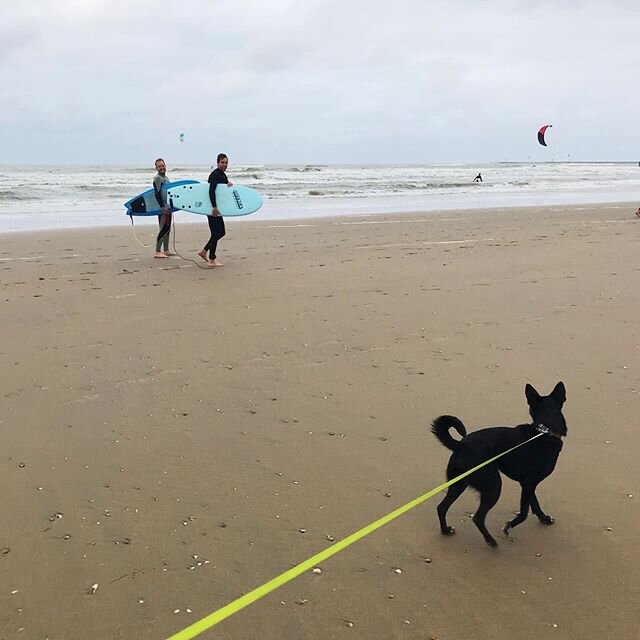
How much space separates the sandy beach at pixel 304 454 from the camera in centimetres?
232

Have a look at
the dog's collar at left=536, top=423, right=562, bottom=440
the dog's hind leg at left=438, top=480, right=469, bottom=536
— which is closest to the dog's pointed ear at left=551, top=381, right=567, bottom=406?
the dog's collar at left=536, top=423, right=562, bottom=440

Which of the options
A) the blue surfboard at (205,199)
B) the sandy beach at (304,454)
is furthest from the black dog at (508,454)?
the blue surfboard at (205,199)

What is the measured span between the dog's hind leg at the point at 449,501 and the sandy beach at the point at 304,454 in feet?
0.17

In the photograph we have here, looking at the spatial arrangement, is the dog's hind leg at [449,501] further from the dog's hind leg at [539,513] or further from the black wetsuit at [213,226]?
the black wetsuit at [213,226]

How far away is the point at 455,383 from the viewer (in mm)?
4398

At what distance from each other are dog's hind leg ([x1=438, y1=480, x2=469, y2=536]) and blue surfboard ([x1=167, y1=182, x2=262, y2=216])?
24.7 ft

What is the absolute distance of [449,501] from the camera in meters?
2.66

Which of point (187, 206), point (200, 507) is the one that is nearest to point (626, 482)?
point (200, 507)

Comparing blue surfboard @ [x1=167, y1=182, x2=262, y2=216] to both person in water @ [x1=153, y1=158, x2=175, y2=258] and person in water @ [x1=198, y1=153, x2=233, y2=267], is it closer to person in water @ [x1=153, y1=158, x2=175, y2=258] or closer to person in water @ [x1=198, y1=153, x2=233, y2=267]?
person in water @ [x1=153, y1=158, x2=175, y2=258]

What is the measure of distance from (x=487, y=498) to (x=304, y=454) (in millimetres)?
1131

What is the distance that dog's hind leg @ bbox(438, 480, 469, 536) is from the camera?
8.64 feet

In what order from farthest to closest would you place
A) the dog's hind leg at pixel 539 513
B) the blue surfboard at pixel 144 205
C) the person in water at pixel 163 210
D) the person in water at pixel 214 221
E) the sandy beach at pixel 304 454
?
the blue surfboard at pixel 144 205 → the person in water at pixel 163 210 → the person in water at pixel 214 221 → the dog's hind leg at pixel 539 513 → the sandy beach at pixel 304 454

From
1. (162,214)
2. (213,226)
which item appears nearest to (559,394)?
(213,226)

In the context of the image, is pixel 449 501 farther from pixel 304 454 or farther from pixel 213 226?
pixel 213 226
